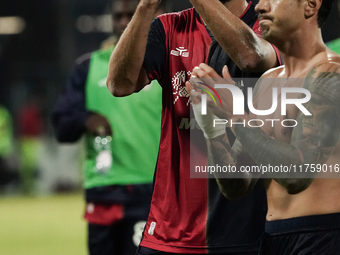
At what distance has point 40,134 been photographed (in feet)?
Answer: 42.0

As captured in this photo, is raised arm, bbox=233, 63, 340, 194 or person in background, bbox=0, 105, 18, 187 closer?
raised arm, bbox=233, 63, 340, 194

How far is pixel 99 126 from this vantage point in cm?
382

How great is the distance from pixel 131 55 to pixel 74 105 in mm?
2022

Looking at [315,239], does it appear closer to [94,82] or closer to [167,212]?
[167,212]

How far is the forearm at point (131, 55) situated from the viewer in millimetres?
2037

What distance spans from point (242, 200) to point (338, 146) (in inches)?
19.2

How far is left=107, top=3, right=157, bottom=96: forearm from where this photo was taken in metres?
2.04

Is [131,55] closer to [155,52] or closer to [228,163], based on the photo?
[155,52]

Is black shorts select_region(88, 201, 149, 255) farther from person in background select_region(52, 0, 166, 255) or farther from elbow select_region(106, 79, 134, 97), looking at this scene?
elbow select_region(106, 79, 134, 97)

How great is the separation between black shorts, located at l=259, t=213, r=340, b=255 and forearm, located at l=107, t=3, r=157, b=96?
70 cm

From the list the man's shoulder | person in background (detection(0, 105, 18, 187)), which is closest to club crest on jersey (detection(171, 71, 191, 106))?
the man's shoulder

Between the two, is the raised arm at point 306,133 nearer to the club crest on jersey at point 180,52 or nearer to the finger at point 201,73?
the finger at point 201,73

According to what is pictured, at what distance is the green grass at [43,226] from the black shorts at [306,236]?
4.83 m

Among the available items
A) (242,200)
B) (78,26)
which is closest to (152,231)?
(242,200)
